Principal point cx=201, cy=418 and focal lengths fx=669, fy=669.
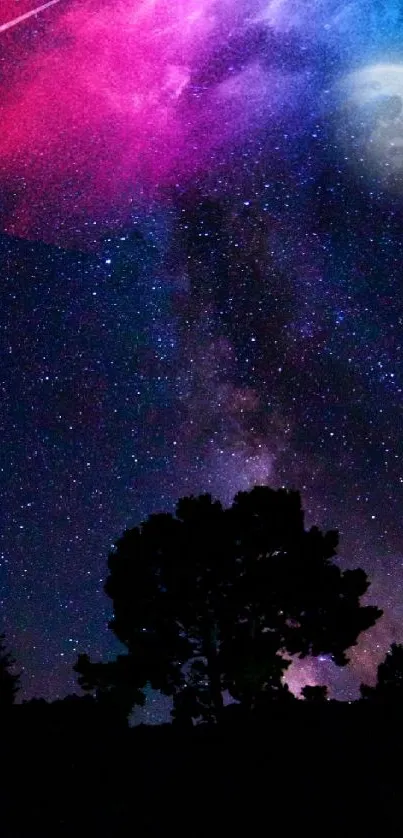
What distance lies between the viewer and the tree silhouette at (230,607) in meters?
20.4

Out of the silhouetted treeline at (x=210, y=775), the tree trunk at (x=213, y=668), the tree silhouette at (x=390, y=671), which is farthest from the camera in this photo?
the tree silhouette at (x=390, y=671)

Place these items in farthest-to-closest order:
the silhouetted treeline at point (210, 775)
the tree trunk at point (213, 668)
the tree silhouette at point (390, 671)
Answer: the tree silhouette at point (390, 671), the tree trunk at point (213, 668), the silhouetted treeline at point (210, 775)

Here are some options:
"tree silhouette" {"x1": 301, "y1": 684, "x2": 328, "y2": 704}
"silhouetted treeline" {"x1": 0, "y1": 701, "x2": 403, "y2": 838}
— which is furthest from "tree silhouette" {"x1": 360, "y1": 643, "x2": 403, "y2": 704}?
"silhouetted treeline" {"x1": 0, "y1": 701, "x2": 403, "y2": 838}

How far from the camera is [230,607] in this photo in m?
20.5

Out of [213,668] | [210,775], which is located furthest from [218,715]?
[210,775]

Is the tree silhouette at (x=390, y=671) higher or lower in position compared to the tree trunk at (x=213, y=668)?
lower

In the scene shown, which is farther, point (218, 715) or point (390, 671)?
point (390, 671)

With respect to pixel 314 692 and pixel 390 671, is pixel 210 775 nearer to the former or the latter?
pixel 314 692

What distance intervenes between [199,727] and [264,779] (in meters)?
3.06

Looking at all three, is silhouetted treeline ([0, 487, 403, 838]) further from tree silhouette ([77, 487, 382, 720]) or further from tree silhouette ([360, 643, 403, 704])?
tree silhouette ([360, 643, 403, 704])

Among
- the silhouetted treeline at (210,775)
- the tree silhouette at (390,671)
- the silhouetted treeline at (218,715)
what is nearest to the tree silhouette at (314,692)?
the silhouetted treeline at (218,715)

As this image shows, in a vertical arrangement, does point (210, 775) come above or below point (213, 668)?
below

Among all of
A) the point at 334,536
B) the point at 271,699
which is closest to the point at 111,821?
the point at 271,699

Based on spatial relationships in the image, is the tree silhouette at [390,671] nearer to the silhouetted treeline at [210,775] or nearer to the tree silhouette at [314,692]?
the tree silhouette at [314,692]
